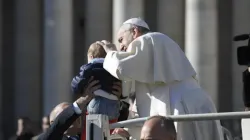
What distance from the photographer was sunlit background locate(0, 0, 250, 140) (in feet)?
88.9

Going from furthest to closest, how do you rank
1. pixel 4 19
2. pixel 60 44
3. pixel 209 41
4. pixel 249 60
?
pixel 4 19, pixel 60 44, pixel 209 41, pixel 249 60

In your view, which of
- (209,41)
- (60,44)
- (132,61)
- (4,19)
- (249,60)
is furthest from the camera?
(4,19)

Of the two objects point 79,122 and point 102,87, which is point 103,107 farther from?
point 79,122

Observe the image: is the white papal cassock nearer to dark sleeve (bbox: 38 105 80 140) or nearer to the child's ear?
dark sleeve (bbox: 38 105 80 140)

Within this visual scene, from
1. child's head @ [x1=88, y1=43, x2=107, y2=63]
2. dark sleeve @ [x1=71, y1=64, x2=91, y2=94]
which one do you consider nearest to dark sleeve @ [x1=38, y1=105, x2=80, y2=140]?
dark sleeve @ [x1=71, y1=64, x2=91, y2=94]

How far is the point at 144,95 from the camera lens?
8719 mm

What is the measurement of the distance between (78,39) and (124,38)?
2257 cm

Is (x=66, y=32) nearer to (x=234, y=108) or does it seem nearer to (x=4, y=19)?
(x=4, y=19)

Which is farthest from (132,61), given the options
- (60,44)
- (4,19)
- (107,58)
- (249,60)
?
(4,19)

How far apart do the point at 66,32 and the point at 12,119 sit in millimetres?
3342

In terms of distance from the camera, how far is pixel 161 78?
850 cm

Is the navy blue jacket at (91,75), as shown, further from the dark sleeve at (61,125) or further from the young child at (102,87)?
the dark sleeve at (61,125)

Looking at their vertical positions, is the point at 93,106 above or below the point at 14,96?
above

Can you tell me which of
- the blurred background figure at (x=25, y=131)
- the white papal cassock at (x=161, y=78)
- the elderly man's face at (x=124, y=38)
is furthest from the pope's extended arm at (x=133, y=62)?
the blurred background figure at (x=25, y=131)
